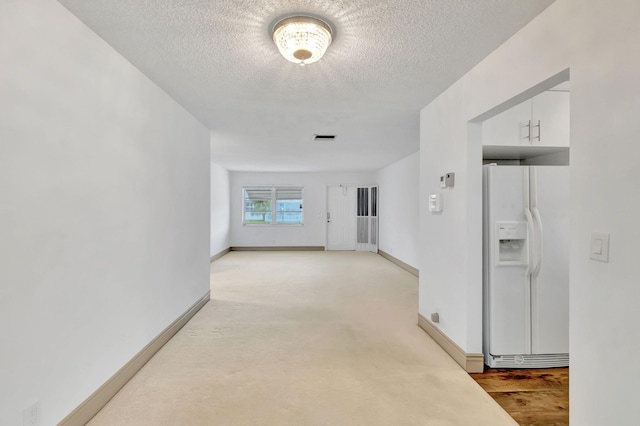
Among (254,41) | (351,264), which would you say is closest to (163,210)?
(254,41)

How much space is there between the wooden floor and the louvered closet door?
6.30m

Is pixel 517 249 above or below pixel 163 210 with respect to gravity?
below

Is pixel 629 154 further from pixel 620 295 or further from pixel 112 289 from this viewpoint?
pixel 112 289

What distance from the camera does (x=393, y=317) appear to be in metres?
3.65

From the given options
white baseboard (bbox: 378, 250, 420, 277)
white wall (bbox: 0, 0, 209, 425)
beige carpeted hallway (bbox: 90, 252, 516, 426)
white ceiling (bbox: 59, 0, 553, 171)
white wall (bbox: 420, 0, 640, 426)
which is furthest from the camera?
white baseboard (bbox: 378, 250, 420, 277)

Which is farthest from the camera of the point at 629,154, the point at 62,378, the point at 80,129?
the point at 80,129

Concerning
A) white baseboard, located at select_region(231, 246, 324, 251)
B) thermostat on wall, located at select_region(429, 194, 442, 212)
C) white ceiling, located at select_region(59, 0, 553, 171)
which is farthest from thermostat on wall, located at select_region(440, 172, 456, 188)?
white baseboard, located at select_region(231, 246, 324, 251)

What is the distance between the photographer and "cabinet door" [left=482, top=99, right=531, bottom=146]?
2.70m

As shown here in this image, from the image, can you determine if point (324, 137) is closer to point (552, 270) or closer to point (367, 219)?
point (552, 270)

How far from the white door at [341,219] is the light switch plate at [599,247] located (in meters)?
7.82

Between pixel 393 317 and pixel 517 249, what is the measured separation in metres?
1.62

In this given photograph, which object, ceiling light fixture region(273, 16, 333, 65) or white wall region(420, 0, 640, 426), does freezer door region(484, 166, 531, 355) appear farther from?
ceiling light fixture region(273, 16, 333, 65)

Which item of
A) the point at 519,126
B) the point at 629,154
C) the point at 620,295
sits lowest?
the point at 620,295

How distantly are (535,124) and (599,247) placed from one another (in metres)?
1.78
